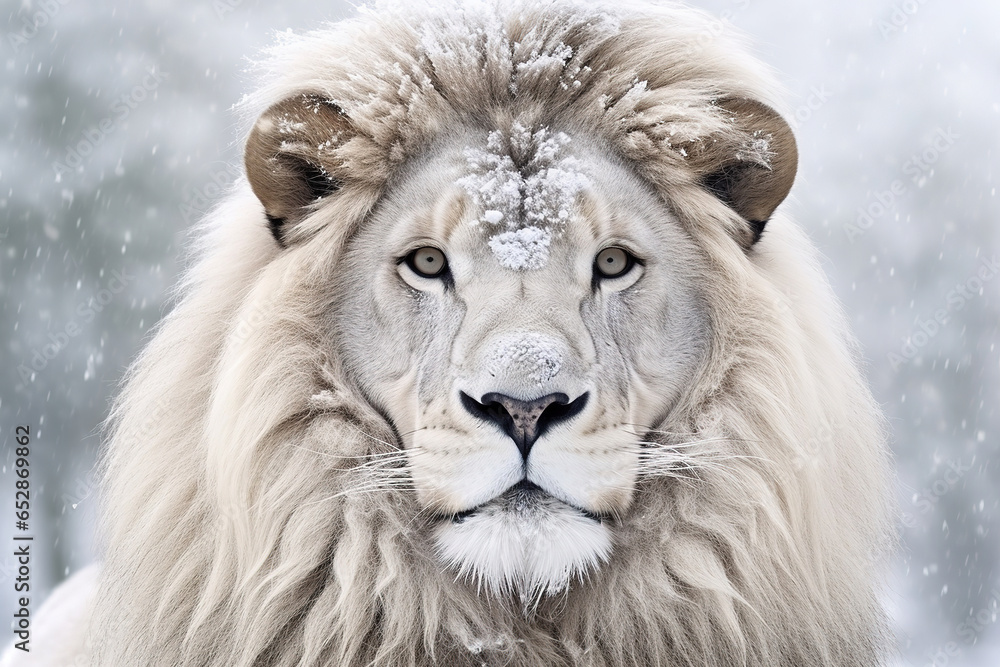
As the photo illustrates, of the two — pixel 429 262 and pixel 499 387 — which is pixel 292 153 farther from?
pixel 499 387

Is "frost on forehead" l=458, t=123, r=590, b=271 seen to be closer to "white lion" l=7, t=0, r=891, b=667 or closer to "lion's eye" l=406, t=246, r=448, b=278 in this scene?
"white lion" l=7, t=0, r=891, b=667

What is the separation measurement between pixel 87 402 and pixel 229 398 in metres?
5.88

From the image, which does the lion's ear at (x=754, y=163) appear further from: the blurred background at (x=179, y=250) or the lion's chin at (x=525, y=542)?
the blurred background at (x=179, y=250)

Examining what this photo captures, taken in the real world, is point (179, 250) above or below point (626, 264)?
below

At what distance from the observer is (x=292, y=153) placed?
7.12ft

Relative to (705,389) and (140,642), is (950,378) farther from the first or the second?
(140,642)

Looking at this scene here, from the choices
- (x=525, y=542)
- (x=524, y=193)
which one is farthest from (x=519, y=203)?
(x=525, y=542)

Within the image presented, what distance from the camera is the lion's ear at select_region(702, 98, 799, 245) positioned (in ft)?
7.18

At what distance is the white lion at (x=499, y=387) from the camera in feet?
6.54

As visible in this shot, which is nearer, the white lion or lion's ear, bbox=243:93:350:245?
the white lion

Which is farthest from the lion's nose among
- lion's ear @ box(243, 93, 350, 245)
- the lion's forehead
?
lion's ear @ box(243, 93, 350, 245)

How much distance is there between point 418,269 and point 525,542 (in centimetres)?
69

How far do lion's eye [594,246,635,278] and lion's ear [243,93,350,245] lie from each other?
2.18ft

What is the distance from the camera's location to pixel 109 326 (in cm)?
750
